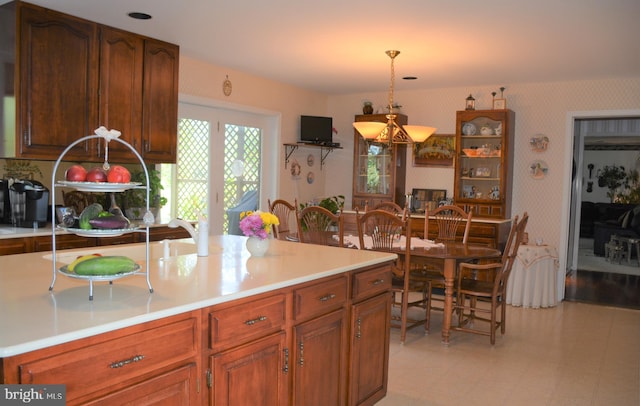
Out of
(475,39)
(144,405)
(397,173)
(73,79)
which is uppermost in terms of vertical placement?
(475,39)

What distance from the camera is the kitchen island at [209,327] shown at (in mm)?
1507

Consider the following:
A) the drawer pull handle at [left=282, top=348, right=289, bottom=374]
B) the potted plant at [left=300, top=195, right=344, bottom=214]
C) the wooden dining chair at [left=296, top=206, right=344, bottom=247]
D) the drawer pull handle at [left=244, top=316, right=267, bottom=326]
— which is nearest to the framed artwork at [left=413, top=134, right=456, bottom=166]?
the potted plant at [left=300, top=195, right=344, bottom=214]

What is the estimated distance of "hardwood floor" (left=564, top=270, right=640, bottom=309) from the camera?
20.1 feet

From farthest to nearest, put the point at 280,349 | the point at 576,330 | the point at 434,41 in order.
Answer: the point at 576,330 → the point at 434,41 → the point at 280,349

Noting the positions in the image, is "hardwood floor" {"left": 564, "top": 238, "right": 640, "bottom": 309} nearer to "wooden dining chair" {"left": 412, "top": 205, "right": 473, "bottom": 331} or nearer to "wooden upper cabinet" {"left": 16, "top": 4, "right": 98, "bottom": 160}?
"wooden dining chair" {"left": 412, "top": 205, "right": 473, "bottom": 331}

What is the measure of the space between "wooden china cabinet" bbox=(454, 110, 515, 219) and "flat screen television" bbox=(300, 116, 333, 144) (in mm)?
1636

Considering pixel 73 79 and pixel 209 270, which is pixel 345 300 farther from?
pixel 73 79

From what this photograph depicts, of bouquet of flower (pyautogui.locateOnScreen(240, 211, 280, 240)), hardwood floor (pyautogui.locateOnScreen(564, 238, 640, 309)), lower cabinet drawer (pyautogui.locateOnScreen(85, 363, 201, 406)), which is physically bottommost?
hardwood floor (pyautogui.locateOnScreen(564, 238, 640, 309))

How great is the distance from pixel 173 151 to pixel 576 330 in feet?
13.0

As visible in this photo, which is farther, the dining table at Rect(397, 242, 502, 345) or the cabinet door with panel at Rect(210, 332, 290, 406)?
the dining table at Rect(397, 242, 502, 345)

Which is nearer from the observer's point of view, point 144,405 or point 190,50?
point 144,405

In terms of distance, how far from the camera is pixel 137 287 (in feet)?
6.59


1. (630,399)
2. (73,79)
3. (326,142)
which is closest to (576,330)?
(630,399)

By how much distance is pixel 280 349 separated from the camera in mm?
2248
